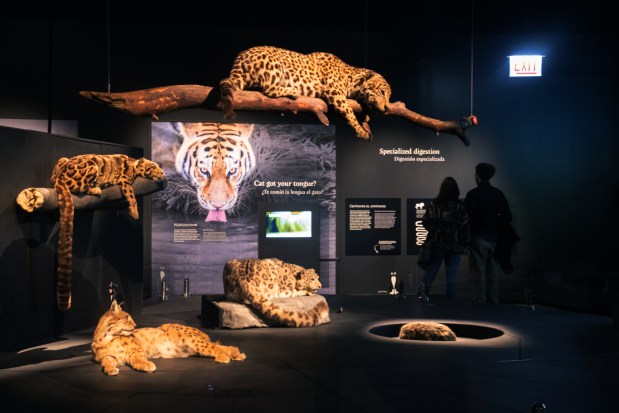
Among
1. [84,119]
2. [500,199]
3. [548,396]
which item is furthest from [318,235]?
[548,396]

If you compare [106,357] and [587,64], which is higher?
[587,64]

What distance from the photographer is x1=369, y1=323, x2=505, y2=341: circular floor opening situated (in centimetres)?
820

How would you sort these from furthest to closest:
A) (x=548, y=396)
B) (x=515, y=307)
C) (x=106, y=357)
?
(x=515, y=307) < (x=106, y=357) < (x=548, y=396)

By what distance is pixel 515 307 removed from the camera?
9.90 meters

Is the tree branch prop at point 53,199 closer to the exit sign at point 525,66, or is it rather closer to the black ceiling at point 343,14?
the black ceiling at point 343,14

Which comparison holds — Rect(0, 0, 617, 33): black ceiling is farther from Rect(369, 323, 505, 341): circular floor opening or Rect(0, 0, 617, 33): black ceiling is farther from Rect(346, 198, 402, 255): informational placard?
Rect(369, 323, 505, 341): circular floor opening

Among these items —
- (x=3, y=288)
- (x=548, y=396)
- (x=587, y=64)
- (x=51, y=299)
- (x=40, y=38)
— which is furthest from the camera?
(x=587, y=64)

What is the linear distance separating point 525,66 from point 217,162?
4.95 metres

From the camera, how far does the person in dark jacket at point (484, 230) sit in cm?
1019

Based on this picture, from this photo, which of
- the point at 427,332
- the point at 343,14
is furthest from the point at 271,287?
the point at 343,14

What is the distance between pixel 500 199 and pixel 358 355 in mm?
4374

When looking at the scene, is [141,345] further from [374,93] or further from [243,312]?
[374,93]

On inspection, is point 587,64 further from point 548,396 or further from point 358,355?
point 548,396

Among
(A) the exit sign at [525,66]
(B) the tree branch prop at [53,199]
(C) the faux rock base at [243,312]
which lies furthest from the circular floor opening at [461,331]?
(A) the exit sign at [525,66]
